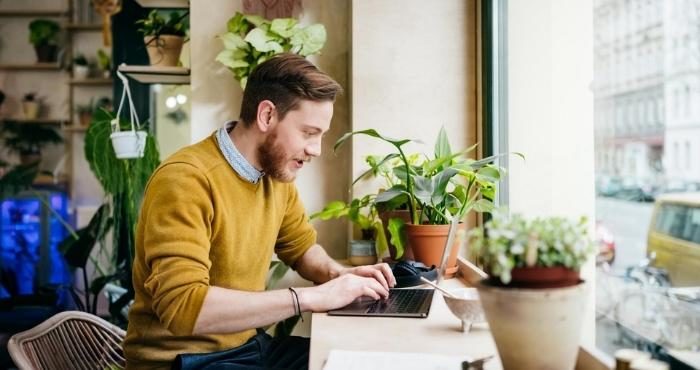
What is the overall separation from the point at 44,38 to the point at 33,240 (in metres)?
1.54

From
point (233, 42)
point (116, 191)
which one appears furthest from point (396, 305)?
point (116, 191)

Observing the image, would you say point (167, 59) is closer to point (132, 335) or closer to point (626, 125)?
point (132, 335)

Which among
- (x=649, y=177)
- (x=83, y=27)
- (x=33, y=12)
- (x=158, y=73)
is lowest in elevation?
(x=649, y=177)

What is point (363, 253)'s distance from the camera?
7.96ft

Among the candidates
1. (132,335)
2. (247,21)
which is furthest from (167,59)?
(132,335)

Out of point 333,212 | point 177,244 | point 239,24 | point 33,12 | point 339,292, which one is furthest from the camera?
point 33,12

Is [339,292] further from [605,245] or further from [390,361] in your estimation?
[605,245]

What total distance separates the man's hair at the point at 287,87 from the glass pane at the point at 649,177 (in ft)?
2.48

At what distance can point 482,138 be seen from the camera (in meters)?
2.55

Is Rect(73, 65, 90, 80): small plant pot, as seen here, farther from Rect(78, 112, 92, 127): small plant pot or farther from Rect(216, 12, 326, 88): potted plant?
Rect(216, 12, 326, 88): potted plant

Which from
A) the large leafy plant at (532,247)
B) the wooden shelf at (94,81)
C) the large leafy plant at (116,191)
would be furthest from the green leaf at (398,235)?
the wooden shelf at (94,81)

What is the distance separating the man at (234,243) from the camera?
1.47 m

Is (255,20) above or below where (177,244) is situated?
above

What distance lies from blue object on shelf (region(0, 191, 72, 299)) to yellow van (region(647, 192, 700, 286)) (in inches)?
177
